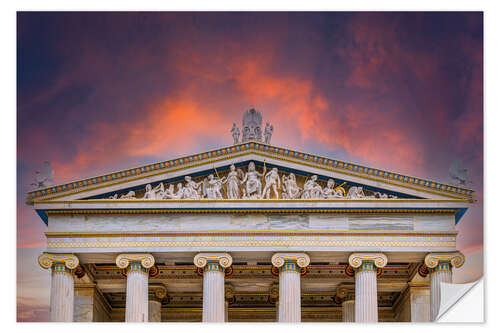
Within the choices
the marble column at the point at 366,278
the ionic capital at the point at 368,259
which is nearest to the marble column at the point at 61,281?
the ionic capital at the point at 368,259

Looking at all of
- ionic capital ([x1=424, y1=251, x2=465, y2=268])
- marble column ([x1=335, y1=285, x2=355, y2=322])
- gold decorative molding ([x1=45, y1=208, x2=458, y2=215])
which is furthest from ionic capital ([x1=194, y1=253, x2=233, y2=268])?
ionic capital ([x1=424, y1=251, x2=465, y2=268])

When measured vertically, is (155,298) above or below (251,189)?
below

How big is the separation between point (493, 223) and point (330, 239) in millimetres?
6032

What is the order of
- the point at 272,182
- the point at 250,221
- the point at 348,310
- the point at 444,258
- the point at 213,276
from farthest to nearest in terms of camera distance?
the point at 348,310 → the point at 272,182 → the point at 250,221 → the point at 213,276 → the point at 444,258

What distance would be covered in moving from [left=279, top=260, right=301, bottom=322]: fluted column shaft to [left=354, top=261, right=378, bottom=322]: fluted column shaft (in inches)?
76.2

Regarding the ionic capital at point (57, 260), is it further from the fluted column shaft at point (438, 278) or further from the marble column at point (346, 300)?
the fluted column shaft at point (438, 278)

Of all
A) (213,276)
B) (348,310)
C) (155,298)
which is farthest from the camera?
(155,298)

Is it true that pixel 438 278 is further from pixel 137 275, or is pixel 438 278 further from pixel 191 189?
pixel 137 275

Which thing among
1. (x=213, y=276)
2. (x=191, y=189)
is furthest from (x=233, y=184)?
(x=213, y=276)

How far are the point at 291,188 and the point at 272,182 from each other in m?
0.66

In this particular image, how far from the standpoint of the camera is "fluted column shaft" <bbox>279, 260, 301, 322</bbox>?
39031 millimetres

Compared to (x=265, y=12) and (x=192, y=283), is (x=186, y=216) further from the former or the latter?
(x=265, y=12)

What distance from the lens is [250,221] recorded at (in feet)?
131

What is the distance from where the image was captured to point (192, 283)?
1718 inches
